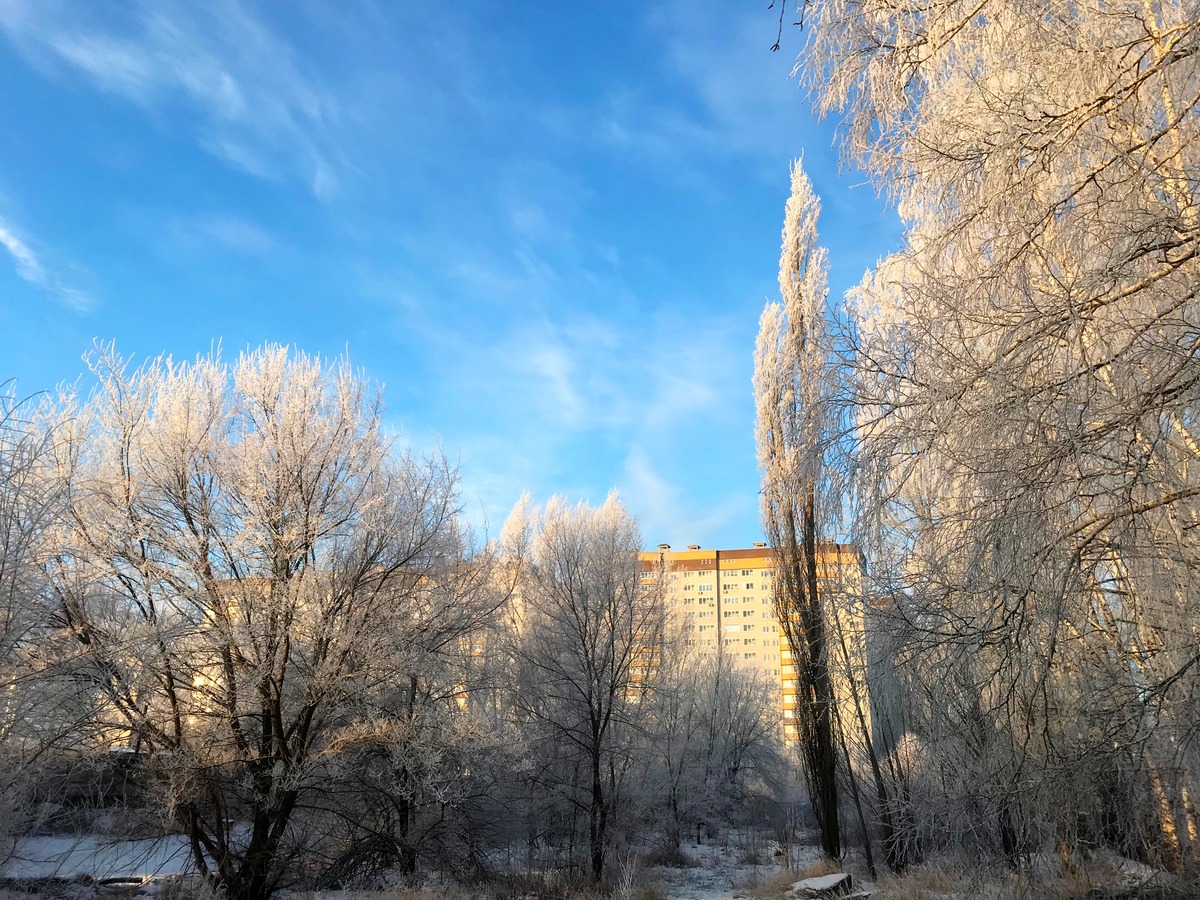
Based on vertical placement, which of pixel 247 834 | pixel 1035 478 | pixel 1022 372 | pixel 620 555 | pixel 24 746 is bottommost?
pixel 247 834

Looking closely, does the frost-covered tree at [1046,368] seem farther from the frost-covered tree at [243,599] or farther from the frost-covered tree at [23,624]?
the frost-covered tree at [243,599]

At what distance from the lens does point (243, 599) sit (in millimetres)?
8945

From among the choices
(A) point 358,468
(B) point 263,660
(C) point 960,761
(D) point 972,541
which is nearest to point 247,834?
(B) point 263,660

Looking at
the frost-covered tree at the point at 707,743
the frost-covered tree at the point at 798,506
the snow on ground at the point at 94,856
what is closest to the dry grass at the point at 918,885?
the frost-covered tree at the point at 798,506

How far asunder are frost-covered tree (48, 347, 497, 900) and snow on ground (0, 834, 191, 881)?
2.00 feet

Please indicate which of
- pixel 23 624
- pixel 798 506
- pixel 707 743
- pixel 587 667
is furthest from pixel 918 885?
pixel 707 743

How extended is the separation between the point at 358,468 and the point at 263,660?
292 centimetres

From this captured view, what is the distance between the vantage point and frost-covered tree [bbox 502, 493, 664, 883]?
15.9 m

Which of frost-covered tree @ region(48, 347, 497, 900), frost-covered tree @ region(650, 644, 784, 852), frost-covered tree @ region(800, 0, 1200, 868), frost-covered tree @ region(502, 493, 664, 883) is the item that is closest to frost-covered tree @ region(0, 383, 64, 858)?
frost-covered tree @ region(48, 347, 497, 900)

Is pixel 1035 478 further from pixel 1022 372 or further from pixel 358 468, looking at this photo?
pixel 358 468

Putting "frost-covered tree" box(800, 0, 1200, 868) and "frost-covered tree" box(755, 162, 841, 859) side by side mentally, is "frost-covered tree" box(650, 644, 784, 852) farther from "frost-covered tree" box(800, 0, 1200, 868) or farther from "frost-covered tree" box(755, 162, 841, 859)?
"frost-covered tree" box(800, 0, 1200, 868)

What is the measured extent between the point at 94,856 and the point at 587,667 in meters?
9.01

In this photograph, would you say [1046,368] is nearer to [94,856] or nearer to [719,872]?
[94,856]

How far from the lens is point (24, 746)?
739 cm
